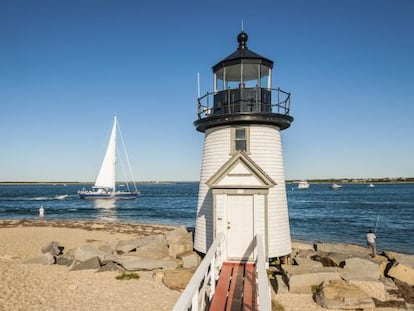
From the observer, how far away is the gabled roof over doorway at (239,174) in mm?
10172

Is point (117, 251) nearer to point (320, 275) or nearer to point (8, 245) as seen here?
point (320, 275)

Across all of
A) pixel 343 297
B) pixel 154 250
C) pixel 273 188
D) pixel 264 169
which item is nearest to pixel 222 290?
pixel 343 297

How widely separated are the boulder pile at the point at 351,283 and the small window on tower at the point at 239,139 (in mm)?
4194

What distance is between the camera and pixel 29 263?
12836mm

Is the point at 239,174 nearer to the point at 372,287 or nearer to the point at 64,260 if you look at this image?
the point at 372,287

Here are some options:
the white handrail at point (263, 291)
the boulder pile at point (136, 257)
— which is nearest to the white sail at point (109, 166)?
the boulder pile at point (136, 257)

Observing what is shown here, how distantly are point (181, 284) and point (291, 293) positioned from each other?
3.40 m

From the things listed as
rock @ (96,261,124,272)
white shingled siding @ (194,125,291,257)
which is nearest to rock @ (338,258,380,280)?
white shingled siding @ (194,125,291,257)

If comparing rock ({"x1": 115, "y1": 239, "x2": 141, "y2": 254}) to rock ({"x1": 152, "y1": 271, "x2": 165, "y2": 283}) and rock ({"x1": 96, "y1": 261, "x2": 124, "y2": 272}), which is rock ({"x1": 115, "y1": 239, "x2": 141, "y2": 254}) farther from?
rock ({"x1": 152, "y1": 271, "x2": 165, "y2": 283})

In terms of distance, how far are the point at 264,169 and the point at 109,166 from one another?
54043 mm

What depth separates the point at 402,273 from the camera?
37.1 feet

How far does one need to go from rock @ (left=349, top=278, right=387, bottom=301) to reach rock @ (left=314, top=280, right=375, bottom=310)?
1.43ft

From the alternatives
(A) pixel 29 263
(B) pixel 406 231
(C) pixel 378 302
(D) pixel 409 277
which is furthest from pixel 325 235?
(A) pixel 29 263

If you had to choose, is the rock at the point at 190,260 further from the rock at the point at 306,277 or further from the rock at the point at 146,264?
the rock at the point at 306,277
